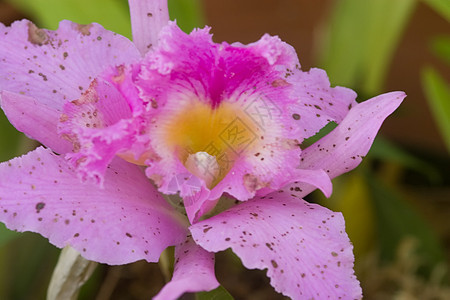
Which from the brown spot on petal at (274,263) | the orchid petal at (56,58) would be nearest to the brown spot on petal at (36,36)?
the orchid petal at (56,58)

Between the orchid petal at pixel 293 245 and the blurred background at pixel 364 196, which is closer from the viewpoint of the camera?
the orchid petal at pixel 293 245

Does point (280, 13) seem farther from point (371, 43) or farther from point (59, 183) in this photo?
point (59, 183)

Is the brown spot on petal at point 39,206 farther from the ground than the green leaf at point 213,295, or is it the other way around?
the brown spot on petal at point 39,206

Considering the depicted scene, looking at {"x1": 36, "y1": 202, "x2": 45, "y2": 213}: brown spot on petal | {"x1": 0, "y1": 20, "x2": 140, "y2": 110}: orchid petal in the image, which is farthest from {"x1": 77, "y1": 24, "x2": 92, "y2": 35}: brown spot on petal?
{"x1": 36, "y1": 202, "x2": 45, "y2": 213}: brown spot on petal

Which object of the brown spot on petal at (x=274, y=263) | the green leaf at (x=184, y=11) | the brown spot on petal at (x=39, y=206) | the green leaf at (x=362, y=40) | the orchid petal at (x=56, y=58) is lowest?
the brown spot on petal at (x=39, y=206)

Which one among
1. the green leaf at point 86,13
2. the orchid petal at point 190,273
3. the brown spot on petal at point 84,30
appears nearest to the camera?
the orchid petal at point 190,273

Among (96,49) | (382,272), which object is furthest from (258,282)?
(96,49)

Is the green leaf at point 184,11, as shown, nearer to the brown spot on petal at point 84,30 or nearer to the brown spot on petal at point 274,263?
the brown spot on petal at point 84,30

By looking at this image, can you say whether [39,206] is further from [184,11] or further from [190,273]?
[184,11]
